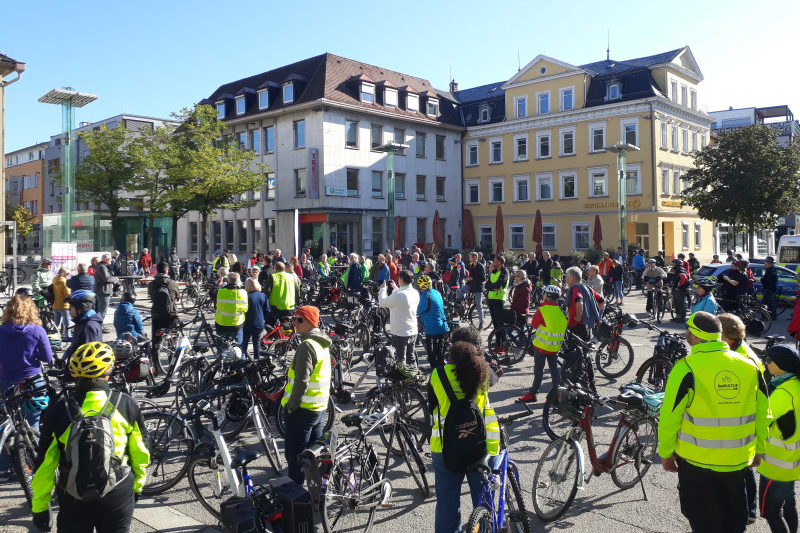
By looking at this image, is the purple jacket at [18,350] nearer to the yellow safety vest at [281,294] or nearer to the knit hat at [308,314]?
the knit hat at [308,314]

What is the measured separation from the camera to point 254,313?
1013 centimetres

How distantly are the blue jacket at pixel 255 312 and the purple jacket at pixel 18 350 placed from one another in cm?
392

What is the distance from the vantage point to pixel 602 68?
42562mm

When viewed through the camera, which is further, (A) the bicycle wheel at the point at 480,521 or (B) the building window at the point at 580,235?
(B) the building window at the point at 580,235

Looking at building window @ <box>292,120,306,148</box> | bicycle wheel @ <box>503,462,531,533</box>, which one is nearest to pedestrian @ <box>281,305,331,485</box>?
bicycle wheel @ <box>503,462,531,533</box>

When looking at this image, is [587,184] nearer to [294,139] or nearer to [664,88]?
[664,88]

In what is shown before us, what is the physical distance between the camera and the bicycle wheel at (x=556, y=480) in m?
5.12

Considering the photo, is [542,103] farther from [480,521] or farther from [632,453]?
[480,521]

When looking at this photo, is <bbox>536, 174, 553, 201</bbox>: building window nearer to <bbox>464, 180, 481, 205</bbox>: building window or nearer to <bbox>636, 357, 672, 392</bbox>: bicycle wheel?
<bbox>464, 180, 481, 205</bbox>: building window

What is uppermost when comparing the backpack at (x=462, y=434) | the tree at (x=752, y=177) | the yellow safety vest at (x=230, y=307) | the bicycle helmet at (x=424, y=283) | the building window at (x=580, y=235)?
the tree at (x=752, y=177)

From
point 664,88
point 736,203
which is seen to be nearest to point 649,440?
point 736,203

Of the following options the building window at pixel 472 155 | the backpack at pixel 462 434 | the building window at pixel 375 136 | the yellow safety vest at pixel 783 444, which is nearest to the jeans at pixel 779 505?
the yellow safety vest at pixel 783 444

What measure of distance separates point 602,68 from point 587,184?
8.48 metres

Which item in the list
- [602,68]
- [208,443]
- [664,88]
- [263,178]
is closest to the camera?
[208,443]
